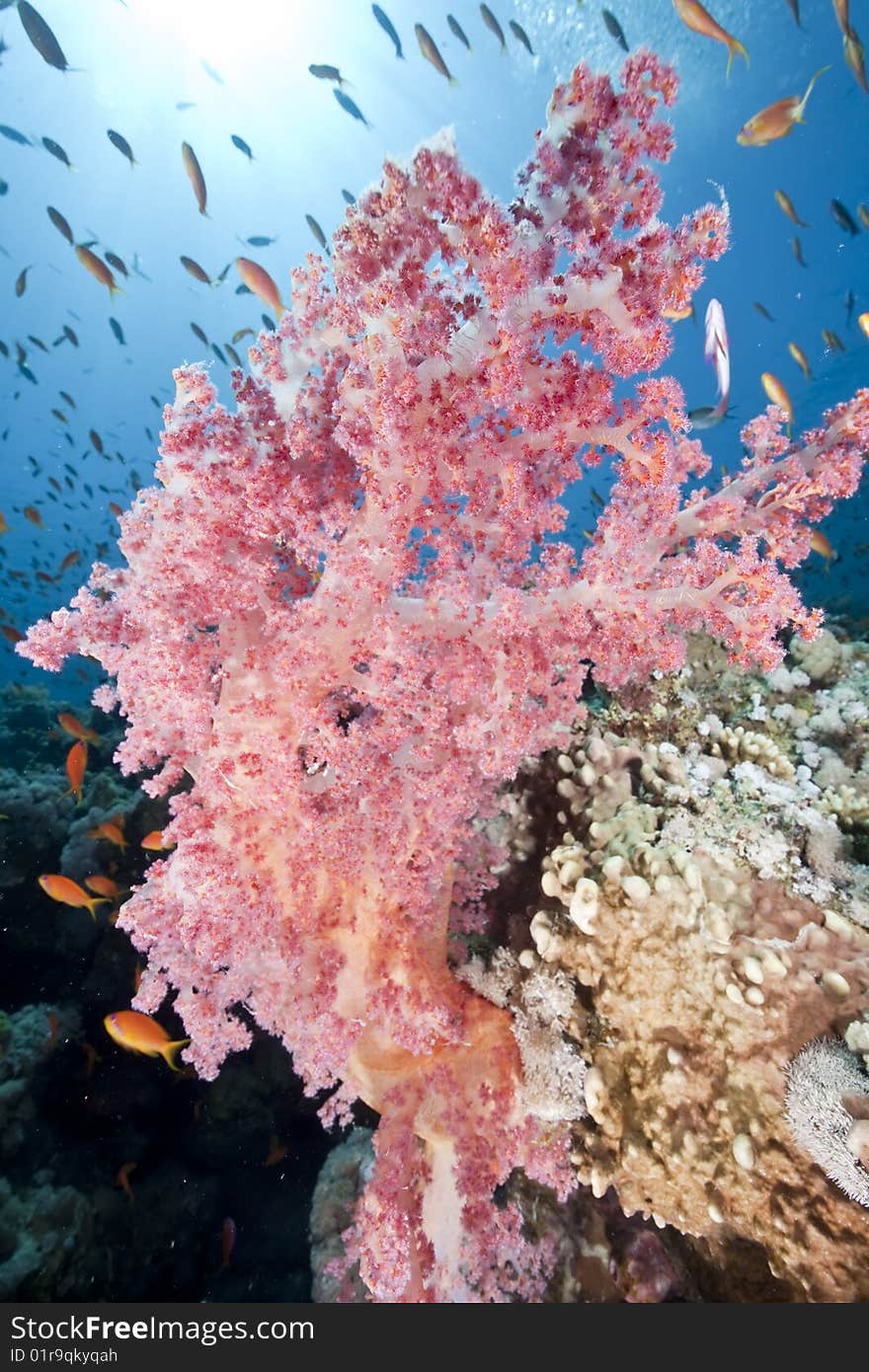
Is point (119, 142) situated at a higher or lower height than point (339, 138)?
lower

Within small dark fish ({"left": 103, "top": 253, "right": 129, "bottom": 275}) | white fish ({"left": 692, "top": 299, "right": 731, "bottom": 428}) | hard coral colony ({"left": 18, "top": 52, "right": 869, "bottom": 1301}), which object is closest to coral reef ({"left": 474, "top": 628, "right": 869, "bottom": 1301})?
hard coral colony ({"left": 18, "top": 52, "right": 869, "bottom": 1301})

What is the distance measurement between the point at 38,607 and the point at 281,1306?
3085 inches

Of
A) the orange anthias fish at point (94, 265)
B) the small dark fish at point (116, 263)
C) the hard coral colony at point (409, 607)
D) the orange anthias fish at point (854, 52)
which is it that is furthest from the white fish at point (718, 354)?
the small dark fish at point (116, 263)

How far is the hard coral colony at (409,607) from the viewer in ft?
7.11

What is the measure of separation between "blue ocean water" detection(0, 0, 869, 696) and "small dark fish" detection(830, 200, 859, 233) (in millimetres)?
10329

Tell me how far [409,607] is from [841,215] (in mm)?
10730

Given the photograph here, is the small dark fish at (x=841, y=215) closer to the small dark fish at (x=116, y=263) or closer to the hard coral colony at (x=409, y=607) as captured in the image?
the hard coral colony at (x=409, y=607)

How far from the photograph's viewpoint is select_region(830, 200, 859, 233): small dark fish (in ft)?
27.6

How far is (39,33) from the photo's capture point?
6734 mm

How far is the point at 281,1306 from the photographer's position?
2.76m

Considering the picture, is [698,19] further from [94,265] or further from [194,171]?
[94,265]

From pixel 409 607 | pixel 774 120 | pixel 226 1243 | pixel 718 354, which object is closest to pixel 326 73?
pixel 774 120

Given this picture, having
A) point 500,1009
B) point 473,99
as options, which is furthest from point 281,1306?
point 473,99

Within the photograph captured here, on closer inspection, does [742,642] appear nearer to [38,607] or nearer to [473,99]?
[473,99]
